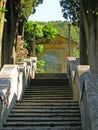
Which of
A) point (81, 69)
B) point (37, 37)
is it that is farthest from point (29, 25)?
point (81, 69)

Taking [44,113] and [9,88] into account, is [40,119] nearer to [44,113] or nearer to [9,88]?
[44,113]

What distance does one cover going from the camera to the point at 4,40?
1723cm

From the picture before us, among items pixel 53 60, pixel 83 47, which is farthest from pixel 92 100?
pixel 53 60

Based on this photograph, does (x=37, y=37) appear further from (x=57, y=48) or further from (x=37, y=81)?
(x=37, y=81)

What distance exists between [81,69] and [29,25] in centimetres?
1903

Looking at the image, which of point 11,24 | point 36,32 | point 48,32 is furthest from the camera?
point 48,32

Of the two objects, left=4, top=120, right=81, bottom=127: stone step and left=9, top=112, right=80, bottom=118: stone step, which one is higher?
left=9, top=112, right=80, bottom=118: stone step

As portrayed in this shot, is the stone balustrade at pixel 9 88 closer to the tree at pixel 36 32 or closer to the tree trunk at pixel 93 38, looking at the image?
the tree trunk at pixel 93 38

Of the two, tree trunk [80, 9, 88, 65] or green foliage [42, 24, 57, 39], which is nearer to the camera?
tree trunk [80, 9, 88, 65]

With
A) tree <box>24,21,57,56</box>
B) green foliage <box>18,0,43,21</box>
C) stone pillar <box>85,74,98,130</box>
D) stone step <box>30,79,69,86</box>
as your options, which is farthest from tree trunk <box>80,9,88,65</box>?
tree <box>24,21,57,56</box>

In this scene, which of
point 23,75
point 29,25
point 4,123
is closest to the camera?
point 4,123

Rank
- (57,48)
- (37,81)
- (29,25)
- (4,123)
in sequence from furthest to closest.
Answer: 1. (57,48)
2. (29,25)
3. (37,81)
4. (4,123)

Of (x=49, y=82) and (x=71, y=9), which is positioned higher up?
(x=71, y=9)

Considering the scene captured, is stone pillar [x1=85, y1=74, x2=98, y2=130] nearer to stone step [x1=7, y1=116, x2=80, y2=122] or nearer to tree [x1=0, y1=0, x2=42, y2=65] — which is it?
stone step [x1=7, y1=116, x2=80, y2=122]
